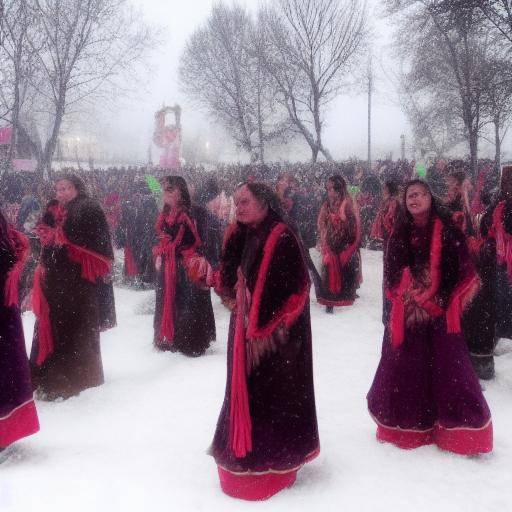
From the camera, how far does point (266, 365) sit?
2.96 meters

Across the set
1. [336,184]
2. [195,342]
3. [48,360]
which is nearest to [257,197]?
[48,360]

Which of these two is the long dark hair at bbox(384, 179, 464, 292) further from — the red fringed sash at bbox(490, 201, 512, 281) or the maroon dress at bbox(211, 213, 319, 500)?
the red fringed sash at bbox(490, 201, 512, 281)

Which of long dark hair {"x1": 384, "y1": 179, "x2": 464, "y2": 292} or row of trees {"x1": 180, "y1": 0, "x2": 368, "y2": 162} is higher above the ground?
row of trees {"x1": 180, "y1": 0, "x2": 368, "y2": 162}

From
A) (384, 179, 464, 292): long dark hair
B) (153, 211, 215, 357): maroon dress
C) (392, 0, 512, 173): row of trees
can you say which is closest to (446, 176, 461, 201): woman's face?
(384, 179, 464, 292): long dark hair

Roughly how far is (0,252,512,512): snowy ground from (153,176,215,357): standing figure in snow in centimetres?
33

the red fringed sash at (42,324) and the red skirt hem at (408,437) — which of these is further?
the red fringed sash at (42,324)

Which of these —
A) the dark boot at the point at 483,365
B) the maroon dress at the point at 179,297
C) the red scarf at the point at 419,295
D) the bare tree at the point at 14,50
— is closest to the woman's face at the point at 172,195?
the maroon dress at the point at 179,297

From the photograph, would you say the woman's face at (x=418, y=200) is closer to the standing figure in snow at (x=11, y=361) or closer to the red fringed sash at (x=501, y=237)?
the red fringed sash at (x=501, y=237)

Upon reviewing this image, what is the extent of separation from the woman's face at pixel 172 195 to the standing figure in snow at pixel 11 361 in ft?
6.60

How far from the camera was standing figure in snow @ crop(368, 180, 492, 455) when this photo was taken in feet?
10.9

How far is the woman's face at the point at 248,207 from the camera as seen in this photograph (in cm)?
301

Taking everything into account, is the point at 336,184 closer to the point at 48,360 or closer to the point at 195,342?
the point at 195,342

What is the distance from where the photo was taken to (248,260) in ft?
10.0

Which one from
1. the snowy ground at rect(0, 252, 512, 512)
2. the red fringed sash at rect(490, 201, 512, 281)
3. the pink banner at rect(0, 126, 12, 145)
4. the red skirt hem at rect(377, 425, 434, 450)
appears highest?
the pink banner at rect(0, 126, 12, 145)
